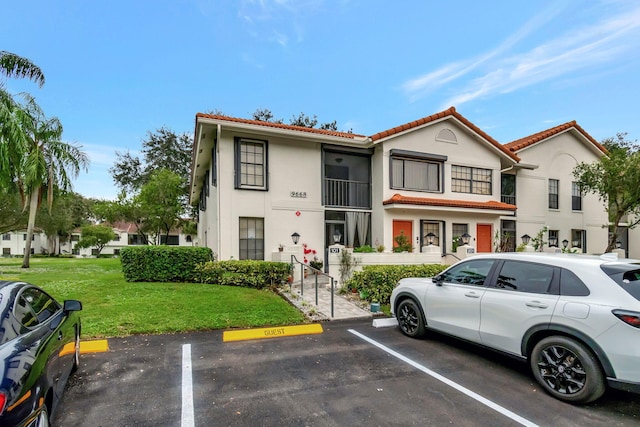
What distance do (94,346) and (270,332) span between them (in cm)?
289

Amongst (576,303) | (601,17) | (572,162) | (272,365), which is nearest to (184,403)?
(272,365)

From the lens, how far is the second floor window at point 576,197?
18641 mm

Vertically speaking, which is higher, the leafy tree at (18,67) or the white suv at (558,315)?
the leafy tree at (18,67)

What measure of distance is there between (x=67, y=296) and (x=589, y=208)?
25031 mm

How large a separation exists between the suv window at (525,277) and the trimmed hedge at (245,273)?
703 cm

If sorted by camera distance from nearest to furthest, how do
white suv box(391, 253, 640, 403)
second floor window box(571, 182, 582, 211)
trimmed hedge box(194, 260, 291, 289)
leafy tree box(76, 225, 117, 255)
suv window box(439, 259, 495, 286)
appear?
white suv box(391, 253, 640, 403), suv window box(439, 259, 495, 286), trimmed hedge box(194, 260, 291, 289), second floor window box(571, 182, 582, 211), leafy tree box(76, 225, 117, 255)

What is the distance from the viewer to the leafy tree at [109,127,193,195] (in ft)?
107

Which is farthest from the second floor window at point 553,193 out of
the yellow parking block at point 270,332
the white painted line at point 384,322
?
the yellow parking block at point 270,332

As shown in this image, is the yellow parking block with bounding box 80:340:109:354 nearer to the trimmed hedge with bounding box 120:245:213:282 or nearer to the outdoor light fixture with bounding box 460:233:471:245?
the trimmed hedge with bounding box 120:245:213:282

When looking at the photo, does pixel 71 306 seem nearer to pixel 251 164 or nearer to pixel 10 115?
pixel 251 164

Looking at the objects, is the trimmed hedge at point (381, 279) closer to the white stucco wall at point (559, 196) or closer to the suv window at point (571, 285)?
the suv window at point (571, 285)

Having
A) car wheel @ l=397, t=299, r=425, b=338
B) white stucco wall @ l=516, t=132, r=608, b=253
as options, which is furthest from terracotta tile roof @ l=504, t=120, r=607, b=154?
car wheel @ l=397, t=299, r=425, b=338

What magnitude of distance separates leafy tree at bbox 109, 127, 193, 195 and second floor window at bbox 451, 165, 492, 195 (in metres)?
26.0

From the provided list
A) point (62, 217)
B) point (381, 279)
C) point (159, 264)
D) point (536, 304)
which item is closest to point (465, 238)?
point (381, 279)
